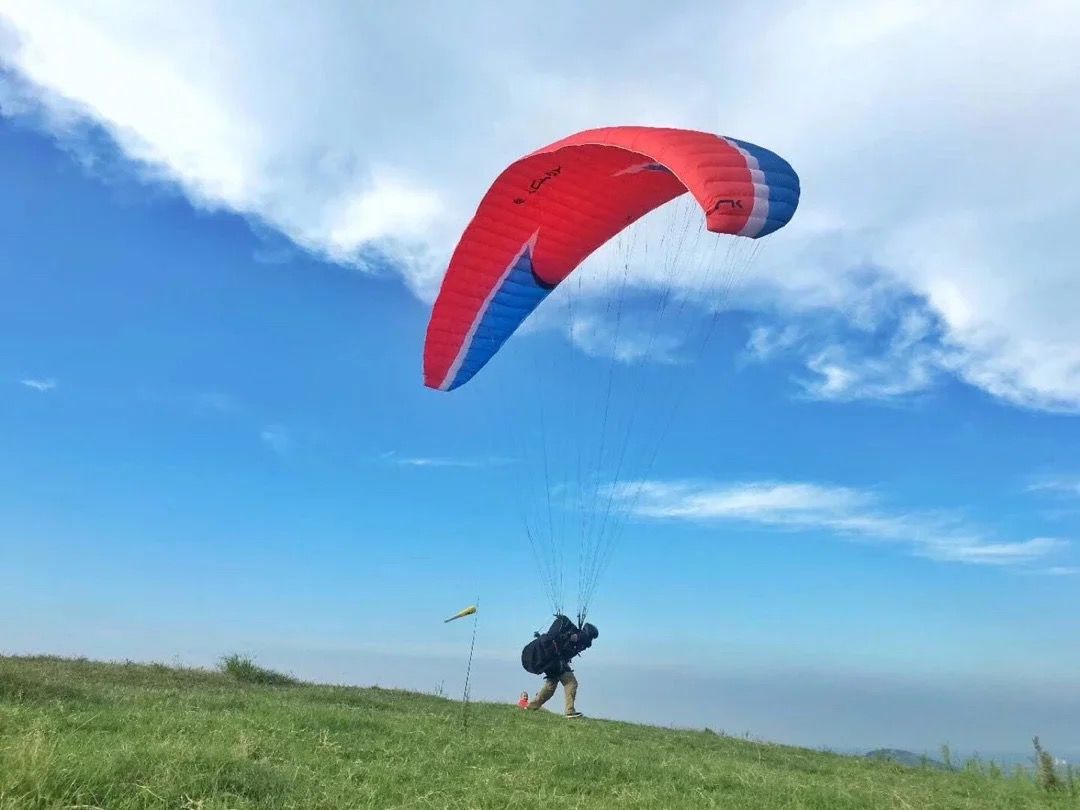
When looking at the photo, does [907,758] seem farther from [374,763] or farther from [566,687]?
[374,763]

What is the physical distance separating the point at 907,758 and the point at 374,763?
411 inches

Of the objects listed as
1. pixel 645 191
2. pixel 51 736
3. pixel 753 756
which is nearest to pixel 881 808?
pixel 753 756

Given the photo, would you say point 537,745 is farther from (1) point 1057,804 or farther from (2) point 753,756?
(1) point 1057,804

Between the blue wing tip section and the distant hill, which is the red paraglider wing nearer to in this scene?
the blue wing tip section

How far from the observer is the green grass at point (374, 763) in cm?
562

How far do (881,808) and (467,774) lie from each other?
3837 mm

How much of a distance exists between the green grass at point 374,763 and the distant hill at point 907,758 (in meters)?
0.65

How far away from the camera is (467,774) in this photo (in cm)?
765

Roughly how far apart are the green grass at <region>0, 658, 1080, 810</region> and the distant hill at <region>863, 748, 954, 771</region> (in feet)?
2.12

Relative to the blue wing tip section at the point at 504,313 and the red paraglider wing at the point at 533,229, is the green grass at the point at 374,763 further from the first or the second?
the red paraglider wing at the point at 533,229

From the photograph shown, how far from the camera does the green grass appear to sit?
5621 mm

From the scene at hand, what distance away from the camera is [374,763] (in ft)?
25.3

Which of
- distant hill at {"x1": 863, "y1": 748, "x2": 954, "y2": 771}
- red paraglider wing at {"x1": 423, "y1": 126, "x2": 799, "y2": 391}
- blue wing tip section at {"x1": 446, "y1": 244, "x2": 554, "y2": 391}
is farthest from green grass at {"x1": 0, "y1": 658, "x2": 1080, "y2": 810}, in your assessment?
red paraglider wing at {"x1": 423, "y1": 126, "x2": 799, "y2": 391}

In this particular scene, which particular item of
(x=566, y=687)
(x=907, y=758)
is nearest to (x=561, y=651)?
(x=566, y=687)
